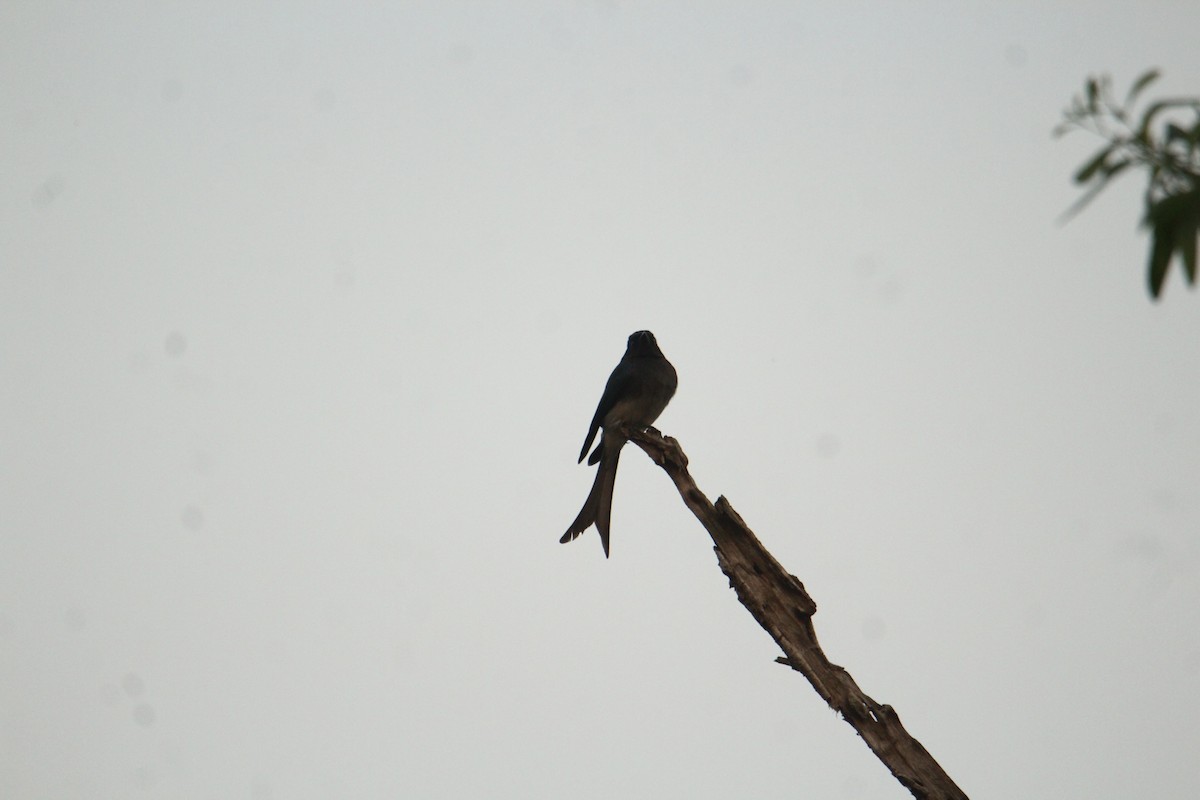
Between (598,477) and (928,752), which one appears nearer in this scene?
(928,752)

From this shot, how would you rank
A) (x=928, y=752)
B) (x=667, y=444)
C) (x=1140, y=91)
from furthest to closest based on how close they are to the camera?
(x=667, y=444) → (x=928, y=752) → (x=1140, y=91)

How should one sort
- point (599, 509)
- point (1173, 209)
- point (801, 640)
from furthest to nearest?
point (599, 509)
point (801, 640)
point (1173, 209)

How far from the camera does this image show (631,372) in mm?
7273

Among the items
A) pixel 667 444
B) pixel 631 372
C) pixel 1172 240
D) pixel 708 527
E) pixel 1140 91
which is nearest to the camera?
pixel 1172 240

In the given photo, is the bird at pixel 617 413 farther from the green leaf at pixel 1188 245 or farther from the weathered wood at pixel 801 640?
the green leaf at pixel 1188 245

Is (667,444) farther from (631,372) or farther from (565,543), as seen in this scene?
(631,372)

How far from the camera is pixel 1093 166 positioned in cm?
168

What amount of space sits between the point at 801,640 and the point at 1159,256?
303cm

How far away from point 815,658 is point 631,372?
10.9ft

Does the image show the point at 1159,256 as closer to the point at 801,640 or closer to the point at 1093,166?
the point at 1093,166

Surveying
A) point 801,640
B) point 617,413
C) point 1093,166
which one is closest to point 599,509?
point 617,413

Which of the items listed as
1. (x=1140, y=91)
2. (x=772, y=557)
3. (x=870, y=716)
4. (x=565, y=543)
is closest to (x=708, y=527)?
(x=772, y=557)

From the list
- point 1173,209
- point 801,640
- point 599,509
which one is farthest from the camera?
point 599,509

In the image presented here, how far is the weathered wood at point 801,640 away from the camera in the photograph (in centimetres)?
401
